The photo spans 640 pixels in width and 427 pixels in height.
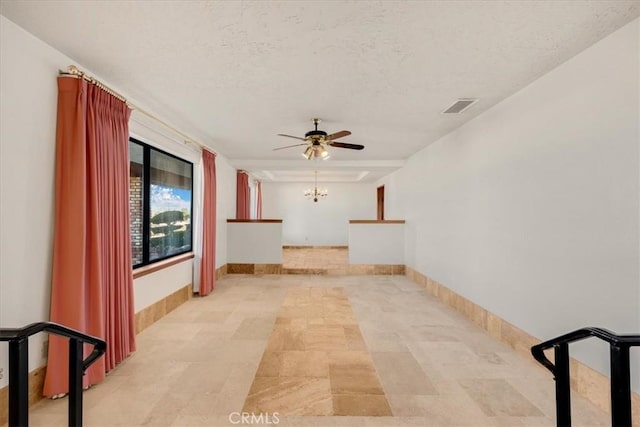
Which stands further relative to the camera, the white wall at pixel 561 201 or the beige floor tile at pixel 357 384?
the beige floor tile at pixel 357 384

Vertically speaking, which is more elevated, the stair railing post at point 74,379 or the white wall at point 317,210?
the white wall at point 317,210

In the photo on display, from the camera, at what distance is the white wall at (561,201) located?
2.06m

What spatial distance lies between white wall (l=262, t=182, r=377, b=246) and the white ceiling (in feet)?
25.2

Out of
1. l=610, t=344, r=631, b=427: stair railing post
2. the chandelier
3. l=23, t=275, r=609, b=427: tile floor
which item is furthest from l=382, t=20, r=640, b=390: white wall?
the chandelier

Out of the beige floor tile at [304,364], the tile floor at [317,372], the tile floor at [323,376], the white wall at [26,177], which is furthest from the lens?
the beige floor tile at [304,364]

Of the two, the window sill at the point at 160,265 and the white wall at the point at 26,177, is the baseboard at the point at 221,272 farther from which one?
the white wall at the point at 26,177

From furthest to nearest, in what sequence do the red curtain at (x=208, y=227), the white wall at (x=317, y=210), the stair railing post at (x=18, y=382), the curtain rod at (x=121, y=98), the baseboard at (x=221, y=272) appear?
the white wall at (x=317, y=210) → the baseboard at (x=221, y=272) → the red curtain at (x=208, y=227) → the curtain rod at (x=121, y=98) → the stair railing post at (x=18, y=382)

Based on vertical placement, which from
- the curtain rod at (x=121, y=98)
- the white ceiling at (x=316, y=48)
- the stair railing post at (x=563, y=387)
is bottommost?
the stair railing post at (x=563, y=387)

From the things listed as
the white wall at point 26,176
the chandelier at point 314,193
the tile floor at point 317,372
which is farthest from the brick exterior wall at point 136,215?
the chandelier at point 314,193

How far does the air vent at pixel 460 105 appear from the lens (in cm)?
331

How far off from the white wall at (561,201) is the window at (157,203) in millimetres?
4316

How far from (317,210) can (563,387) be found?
33.5 feet

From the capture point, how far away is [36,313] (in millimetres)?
2186

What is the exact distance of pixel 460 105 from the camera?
3.46m
